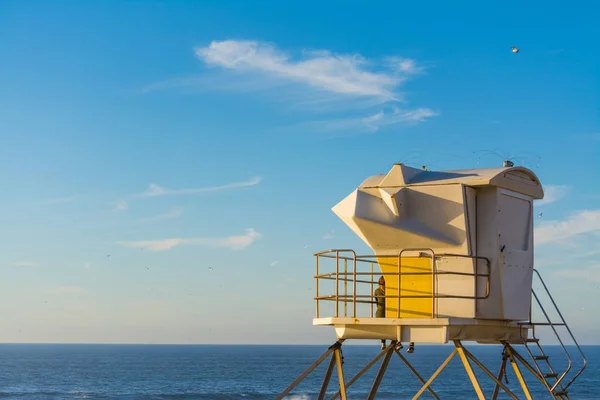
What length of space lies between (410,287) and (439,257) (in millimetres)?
955

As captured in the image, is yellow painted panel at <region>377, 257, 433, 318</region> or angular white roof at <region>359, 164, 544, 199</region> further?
yellow painted panel at <region>377, 257, 433, 318</region>

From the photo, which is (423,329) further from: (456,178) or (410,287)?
(456,178)

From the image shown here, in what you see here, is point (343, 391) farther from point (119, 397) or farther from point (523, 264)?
point (119, 397)

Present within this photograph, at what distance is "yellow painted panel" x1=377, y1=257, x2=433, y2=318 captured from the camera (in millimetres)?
20156

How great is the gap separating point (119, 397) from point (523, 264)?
93.2 meters

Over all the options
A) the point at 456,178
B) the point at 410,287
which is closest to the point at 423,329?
the point at 410,287

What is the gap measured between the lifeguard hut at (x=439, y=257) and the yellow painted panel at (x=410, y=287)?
0.02m

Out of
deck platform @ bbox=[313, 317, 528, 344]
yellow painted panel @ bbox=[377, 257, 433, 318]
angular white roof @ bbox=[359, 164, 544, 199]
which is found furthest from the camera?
yellow painted panel @ bbox=[377, 257, 433, 318]

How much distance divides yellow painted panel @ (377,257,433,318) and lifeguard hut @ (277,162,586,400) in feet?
0.07

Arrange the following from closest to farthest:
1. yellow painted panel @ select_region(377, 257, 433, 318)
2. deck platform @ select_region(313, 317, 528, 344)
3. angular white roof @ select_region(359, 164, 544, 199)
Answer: deck platform @ select_region(313, 317, 528, 344)
angular white roof @ select_region(359, 164, 544, 199)
yellow painted panel @ select_region(377, 257, 433, 318)

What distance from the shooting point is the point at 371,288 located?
21.8 m

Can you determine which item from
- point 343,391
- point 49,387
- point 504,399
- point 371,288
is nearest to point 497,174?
point 371,288

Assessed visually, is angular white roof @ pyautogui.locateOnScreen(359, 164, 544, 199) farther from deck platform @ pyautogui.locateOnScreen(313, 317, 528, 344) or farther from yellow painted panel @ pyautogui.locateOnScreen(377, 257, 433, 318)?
deck platform @ pyautogui.locateOnScreen(313, 317, 528, 344)

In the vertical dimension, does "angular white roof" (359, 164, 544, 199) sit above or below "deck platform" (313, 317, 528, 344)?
above
